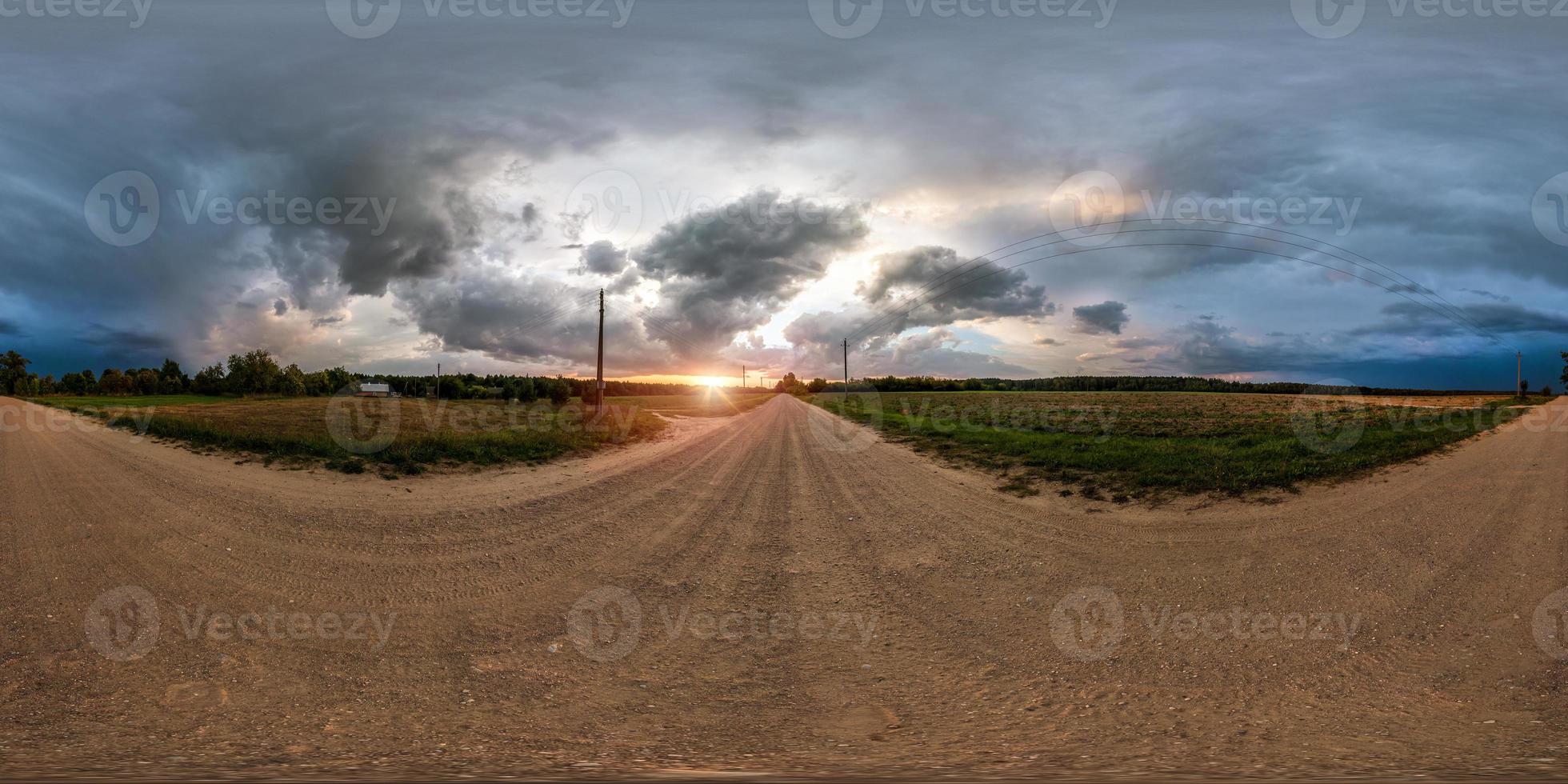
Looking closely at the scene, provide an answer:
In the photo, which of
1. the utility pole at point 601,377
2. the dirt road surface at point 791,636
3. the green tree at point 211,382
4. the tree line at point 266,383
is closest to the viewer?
the dirt road surface at point 791,636

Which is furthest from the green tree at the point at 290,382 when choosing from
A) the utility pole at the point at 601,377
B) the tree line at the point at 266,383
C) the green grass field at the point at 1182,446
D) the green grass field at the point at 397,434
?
the green grass field at the point at 1182,446

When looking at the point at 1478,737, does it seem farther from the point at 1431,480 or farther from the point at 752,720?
the point at 1431,480

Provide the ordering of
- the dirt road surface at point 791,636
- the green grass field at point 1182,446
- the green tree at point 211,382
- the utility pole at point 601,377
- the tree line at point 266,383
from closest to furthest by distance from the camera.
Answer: the dirt road surface at point 791,636 → the green grass field at point 1182,446 → the utility pole at point 601,377 → the tree line at point 266,383 → the green tree at point 211,382

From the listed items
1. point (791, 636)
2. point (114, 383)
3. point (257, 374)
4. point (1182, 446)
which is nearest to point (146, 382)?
point (114, 383)

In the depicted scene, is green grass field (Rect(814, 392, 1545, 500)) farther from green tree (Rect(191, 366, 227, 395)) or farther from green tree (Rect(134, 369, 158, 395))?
green tree (Rect(134, 369, 158, 395))

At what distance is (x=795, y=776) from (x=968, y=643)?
2.68 meters

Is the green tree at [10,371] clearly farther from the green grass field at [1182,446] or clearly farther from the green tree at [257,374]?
the green grass field at [1182,446]

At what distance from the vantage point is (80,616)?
6430 mm

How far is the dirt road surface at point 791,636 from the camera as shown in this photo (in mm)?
4336

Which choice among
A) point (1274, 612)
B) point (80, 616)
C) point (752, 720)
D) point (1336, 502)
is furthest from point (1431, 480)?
point (80, 616)

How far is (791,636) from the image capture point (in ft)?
20.3

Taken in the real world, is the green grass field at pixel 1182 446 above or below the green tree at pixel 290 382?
below

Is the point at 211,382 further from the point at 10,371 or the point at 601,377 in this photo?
the point at 601,377

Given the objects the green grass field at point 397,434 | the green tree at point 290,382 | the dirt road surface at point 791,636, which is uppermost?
the green tree at point 290,382
